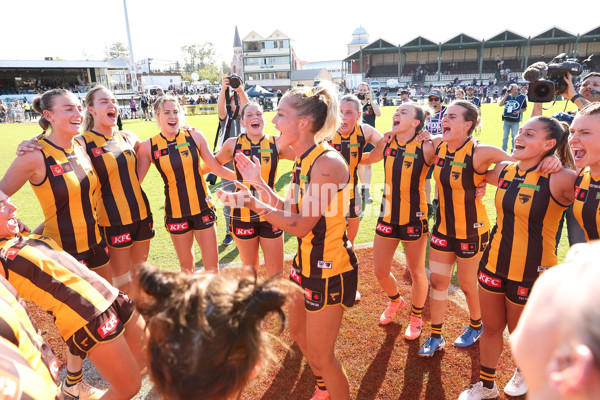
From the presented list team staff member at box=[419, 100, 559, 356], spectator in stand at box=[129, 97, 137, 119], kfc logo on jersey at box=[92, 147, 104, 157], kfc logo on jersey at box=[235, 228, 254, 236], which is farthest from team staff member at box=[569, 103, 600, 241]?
spectator in stand at box=[129, 97, 137, 119]

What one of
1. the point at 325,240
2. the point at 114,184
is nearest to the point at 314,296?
the point at 325,240

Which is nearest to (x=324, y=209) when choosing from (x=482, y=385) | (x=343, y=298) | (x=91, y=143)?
(x=343, y=298)

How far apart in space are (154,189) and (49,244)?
852 centimetres

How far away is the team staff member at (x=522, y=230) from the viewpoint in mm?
2908

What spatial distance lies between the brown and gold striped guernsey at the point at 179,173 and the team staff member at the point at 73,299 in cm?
197

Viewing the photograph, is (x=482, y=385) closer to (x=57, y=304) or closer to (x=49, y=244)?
(x=57, y=304)

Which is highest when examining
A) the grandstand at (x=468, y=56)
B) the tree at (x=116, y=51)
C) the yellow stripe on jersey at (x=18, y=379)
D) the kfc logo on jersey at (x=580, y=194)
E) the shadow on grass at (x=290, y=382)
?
the tree at (x=116, y=51)

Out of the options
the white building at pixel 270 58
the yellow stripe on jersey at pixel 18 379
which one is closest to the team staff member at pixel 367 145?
the yellow stripe on jersey at pixel 18 379

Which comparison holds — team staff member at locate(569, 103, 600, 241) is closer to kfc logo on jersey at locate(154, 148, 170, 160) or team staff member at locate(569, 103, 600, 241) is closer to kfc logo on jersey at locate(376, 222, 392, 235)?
kfc logo on jersey at locate(376, 222, 392, 235)

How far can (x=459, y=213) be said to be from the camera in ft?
12.5

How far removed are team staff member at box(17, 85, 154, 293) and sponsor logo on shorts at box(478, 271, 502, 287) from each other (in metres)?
3.56

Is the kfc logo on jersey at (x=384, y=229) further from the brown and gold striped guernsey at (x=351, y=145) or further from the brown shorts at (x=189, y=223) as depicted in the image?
the brown shorts at (x=189, y=223)

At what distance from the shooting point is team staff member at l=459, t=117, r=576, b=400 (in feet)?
9.54

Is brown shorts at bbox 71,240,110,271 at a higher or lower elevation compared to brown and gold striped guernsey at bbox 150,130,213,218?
lower
